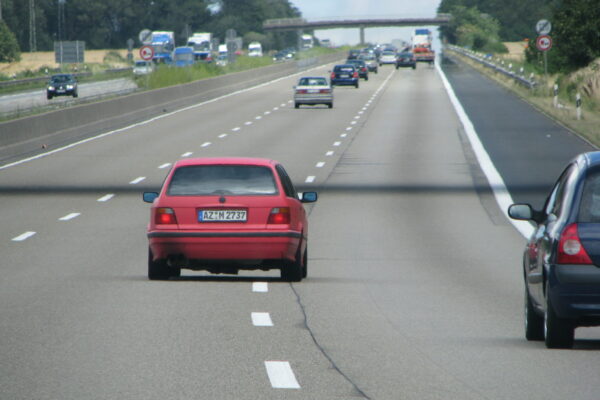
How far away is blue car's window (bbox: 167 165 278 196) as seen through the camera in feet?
46.2

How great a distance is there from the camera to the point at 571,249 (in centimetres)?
902

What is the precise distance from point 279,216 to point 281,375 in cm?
536

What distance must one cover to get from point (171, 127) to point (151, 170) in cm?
1588

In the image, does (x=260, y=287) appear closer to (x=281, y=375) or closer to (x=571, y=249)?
(x=281, y=375)

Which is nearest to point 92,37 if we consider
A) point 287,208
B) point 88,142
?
point 88,142

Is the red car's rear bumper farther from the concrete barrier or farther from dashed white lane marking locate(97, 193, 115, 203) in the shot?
the concrete barrier

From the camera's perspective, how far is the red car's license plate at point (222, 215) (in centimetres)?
1387

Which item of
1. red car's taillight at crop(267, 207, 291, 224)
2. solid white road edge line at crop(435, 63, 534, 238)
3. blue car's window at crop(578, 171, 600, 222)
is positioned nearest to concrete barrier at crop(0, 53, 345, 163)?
solid white road edge line at crop(435, 63, 534, 238)

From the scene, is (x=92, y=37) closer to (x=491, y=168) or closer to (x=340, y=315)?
(x=491, y=168)

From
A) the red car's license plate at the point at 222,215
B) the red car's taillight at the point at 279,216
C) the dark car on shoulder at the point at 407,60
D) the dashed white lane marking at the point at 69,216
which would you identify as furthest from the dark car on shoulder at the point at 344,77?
the red car's license plate at the point at 222,215

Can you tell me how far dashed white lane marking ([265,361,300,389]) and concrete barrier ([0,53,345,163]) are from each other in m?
25.3

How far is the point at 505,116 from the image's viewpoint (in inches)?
1900

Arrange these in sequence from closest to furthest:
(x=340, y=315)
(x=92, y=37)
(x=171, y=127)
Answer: (x=340, y=315), (x=171, y=127), (x=92, y=37)

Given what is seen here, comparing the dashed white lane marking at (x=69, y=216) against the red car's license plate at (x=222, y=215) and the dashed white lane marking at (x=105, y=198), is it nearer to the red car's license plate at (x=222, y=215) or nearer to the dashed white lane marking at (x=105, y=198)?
the dashed white lane marking at (x=105, y=198)
